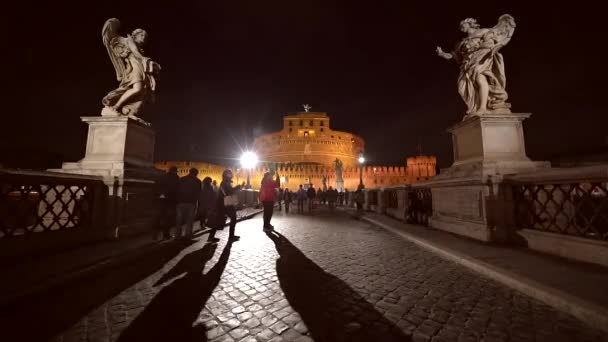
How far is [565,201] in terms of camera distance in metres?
3.99

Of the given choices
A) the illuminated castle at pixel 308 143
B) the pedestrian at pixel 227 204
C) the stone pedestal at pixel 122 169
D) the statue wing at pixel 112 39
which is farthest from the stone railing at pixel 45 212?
the illuminated castle at pixel 308 143

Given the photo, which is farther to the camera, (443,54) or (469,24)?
(443,54)

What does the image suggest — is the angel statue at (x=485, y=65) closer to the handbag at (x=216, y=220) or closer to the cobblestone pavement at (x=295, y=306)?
the cobblestone pavement at (x=295, y=306)

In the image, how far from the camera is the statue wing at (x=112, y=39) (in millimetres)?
5371

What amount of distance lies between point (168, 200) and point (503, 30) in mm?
8042

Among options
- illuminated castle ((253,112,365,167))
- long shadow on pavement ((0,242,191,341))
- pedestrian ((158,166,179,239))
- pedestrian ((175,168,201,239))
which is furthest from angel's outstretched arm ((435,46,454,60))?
illuminated castle ((253,112,365,167))

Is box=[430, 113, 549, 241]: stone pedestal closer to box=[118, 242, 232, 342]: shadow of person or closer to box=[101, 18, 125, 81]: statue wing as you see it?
box=[118, 242, 232, 342]: shadow of person

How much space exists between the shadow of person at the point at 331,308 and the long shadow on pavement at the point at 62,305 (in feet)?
6.04

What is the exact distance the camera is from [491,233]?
453 centimetres

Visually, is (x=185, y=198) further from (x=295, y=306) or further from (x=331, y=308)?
(x=331, y=308)

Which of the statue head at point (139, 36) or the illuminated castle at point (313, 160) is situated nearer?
the statue head at point (139, 36)

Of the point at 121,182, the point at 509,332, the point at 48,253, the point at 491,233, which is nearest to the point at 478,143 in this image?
the point at 491,233

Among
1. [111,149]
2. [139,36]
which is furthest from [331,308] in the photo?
[139,36]

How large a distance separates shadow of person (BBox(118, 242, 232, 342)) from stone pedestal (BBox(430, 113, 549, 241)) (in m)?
4.83
